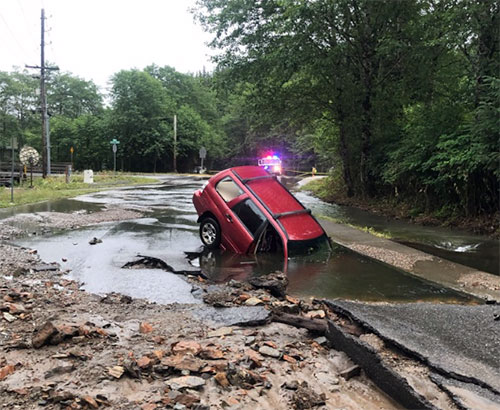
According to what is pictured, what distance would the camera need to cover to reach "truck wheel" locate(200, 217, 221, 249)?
8930mm

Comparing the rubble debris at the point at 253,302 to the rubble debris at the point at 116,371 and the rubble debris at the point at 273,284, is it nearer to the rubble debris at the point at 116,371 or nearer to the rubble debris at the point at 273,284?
the rubble debris at the point at 273,284

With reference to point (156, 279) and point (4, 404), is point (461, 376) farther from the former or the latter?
point (156, 279)

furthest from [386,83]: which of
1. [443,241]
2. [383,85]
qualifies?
[443,241]

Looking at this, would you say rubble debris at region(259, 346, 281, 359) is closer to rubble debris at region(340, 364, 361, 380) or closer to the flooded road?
rubble debris at region(340, 364, 361, 380)

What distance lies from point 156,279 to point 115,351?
9.44 ft

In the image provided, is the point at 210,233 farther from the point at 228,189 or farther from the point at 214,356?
the point at 214,356

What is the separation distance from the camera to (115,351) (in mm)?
3822

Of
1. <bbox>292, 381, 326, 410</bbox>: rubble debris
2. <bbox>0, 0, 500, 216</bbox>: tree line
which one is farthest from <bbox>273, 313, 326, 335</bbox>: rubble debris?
<bbox>0, 0, 500, 216</bbox>: tree line

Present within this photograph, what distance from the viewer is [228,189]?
909 centimetres

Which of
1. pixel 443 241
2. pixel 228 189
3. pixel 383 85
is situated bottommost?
pixel 443 241

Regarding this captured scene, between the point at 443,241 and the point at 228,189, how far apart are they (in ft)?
19.2

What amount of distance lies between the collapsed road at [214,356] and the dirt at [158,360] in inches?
0.4

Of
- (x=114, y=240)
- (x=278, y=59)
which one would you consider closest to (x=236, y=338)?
(x=114, y=240)

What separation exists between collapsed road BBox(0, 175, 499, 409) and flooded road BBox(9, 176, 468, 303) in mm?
632
